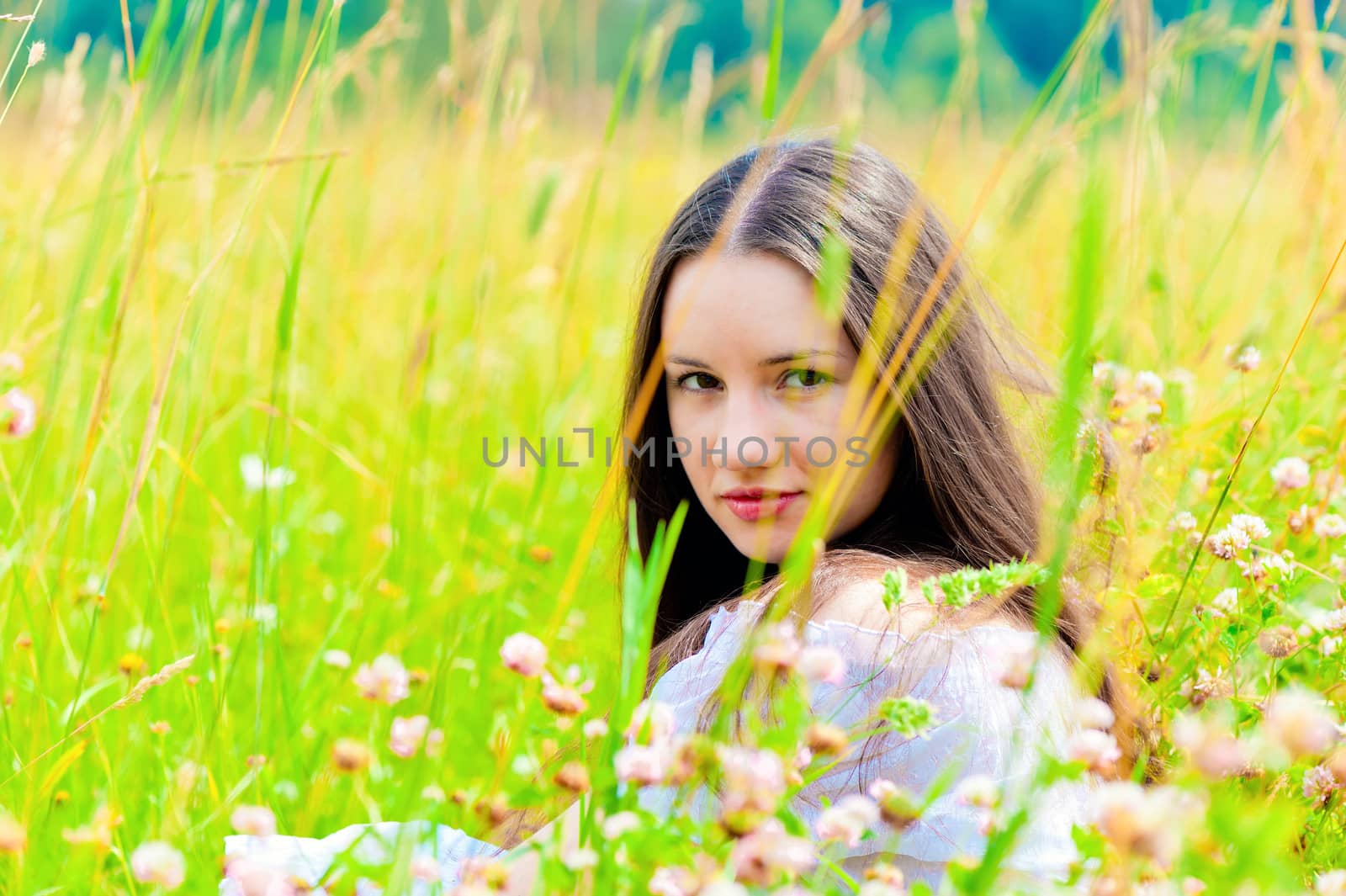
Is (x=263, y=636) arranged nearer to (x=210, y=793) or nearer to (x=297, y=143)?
(x=210, y=793)

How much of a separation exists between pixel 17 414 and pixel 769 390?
758 millimetres

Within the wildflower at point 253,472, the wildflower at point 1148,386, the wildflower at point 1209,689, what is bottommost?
the wildflower at point 1209,689

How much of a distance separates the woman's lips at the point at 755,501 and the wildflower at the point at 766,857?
67 cm

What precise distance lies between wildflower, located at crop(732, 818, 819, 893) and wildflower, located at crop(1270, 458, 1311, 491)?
100 cm

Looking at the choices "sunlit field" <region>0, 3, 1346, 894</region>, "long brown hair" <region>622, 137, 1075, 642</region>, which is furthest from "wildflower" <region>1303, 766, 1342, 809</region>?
"long brown hair" <region>622, 137, 1075, 642</region>

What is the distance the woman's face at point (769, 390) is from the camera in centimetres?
128

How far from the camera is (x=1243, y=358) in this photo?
138 cm

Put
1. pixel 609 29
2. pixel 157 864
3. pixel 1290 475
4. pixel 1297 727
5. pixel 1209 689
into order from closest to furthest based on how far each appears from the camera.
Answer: pixel 1297 727
pixel 157 864
pixel 1209 689
pixel 1290 475
pixel 609 29

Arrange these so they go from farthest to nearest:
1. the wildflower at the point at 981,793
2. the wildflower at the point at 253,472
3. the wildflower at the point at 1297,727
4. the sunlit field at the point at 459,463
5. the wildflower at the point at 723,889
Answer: the wildflower at the point at 253,472, the sunlit field at the point at 459,463, the wildflower at the point at 981,793, the wildflower at the point at 723,889, the wildflower at the point at 1297,727

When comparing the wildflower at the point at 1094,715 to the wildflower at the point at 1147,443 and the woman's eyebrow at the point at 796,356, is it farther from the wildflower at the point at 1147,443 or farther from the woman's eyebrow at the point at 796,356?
the wildflower at the point at 1147,443

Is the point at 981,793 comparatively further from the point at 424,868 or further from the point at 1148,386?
the point at 1148,386

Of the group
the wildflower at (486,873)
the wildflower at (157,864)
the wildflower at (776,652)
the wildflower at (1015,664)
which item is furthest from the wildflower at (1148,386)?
the wildflower at (157,864)

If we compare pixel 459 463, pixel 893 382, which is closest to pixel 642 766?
pixel 893 382

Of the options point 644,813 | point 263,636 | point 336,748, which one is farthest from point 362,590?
point 644,813
